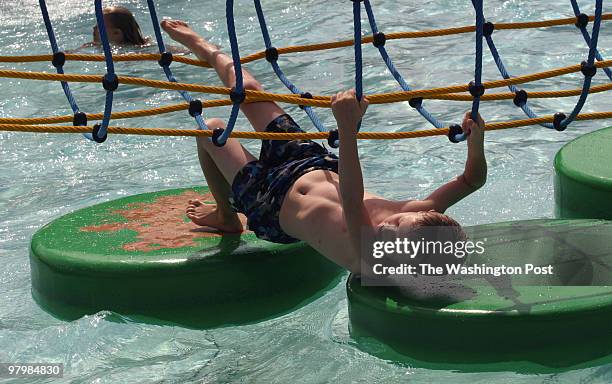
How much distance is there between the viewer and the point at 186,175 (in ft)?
19.3

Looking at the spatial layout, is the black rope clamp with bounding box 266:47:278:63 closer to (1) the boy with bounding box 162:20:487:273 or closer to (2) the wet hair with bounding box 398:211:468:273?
(1) the boy with bounding box 162:20:487:273

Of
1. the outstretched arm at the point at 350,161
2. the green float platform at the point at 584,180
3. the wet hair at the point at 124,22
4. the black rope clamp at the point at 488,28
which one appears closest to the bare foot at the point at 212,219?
the outstretched arm at the point at 350,161

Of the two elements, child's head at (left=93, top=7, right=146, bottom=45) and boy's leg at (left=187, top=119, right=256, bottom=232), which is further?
child's head at (left=93, top=7, right=146, bottom=45)

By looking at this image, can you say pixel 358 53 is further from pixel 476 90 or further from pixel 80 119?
pixel 80 119

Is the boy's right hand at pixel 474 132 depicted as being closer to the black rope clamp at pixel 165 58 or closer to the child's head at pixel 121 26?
the black rope clamp at pixel 165 58

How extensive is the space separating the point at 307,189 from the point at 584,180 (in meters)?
1.22

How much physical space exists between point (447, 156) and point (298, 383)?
2686 millimetres

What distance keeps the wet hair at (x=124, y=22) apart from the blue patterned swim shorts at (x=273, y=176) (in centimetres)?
407

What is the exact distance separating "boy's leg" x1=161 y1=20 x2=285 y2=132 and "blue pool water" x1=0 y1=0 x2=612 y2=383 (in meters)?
0.74

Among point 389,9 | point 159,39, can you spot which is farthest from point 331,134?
point 389,9

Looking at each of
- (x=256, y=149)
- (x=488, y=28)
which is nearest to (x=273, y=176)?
(x=488, y=28)

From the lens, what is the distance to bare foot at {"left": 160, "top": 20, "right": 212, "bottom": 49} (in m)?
4.15


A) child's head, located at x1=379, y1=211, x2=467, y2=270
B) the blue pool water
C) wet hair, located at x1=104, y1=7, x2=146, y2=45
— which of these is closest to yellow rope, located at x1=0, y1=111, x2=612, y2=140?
child's head, located at x1=379, y1=211, x2=467, y2=270

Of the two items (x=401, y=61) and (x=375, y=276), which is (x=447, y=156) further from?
(x=375, y=276)
